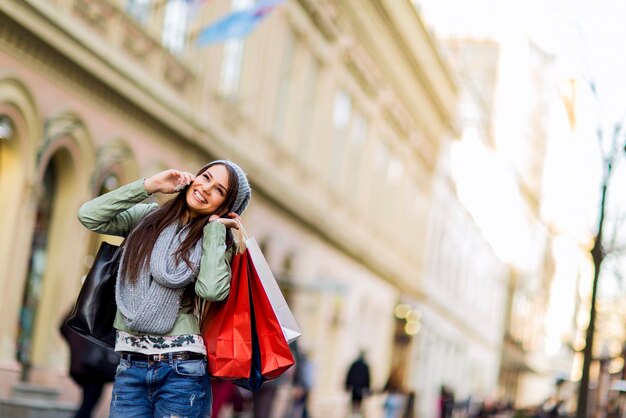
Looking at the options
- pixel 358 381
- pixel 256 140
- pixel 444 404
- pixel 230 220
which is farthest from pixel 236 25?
pixel 444 404

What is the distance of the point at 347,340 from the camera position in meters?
38.0

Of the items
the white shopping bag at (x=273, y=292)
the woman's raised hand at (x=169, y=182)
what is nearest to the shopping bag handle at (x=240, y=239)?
the white shopping bag at (x=273, y=292)

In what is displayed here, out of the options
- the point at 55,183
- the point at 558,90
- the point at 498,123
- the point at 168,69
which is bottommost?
the point at 55,183

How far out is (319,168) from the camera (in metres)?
33.5

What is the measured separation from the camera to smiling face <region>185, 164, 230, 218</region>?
18.5 feet

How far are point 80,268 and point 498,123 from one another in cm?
5840

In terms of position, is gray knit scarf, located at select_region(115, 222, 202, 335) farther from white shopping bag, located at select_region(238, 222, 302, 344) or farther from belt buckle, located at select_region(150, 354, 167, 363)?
white shopping bag, located at select_region(238, 222, 302, 344)

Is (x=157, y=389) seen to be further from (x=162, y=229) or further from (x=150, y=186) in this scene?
(x=150, y=186)

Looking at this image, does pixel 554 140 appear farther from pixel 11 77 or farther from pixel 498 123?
pixel 11 77

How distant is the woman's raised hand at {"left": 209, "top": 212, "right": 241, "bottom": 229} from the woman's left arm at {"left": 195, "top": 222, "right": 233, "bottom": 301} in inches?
1.2

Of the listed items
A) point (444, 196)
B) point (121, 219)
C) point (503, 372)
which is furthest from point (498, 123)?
point (121, 219)

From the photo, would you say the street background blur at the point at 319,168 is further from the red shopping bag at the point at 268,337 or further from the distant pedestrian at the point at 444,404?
the red shopping bag at the point at 268,337

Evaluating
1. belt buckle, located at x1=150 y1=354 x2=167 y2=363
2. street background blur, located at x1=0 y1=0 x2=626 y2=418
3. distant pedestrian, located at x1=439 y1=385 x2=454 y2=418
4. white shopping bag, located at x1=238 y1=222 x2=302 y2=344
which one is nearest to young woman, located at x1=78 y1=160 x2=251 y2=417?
belt buckle, located at x1=150 y1=354 x2=167 y2=363

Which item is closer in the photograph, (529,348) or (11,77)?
(11,77)
